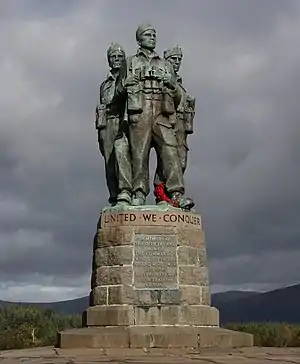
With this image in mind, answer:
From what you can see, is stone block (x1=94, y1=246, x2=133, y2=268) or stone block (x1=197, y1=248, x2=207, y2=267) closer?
stone block (x1=94, y1=246, x2=133, y2=268)

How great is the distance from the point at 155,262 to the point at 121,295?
831 mm

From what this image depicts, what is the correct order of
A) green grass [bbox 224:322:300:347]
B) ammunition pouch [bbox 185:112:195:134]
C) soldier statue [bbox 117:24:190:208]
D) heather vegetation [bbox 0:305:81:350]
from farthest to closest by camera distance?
heather vegetation [bbox 0:305:81:350] → green grass [bbox 224:322:300:347] → ammunition pouch [bbox 185:112:195:134] → soldier statue [bbox 117:24:190:208]

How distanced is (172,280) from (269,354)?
2427 millimetres

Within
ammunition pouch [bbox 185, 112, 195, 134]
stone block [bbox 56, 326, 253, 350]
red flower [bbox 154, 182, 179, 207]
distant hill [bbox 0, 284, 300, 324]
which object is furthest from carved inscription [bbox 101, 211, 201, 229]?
distant hill [bbox 0, 284, 300, 324]

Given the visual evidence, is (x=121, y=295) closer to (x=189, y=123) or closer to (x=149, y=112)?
(x=149, y=112)

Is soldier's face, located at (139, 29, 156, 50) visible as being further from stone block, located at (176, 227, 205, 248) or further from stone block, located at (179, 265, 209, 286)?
stone block, located at (179, 265, 209, 286)

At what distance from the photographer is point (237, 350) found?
38.6 ft

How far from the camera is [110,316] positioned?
12.7 m

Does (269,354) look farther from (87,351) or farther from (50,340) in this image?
(50,340)

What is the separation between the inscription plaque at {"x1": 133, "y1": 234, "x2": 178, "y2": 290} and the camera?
1298 cm

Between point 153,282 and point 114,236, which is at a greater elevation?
point 114,236

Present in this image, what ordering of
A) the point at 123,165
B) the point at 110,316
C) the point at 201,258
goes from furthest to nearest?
the point at 123,165
the point at 201,258
the point at 110,316

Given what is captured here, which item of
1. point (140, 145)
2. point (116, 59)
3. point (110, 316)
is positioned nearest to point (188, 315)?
point (110, 316)

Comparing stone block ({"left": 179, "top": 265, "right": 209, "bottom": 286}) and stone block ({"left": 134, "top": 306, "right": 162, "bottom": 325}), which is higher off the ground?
stone block ({"left": 179, "top": 265, "right": 209, "bottom": 286})
